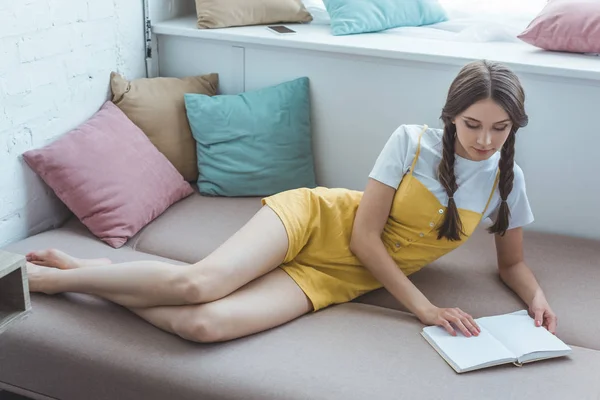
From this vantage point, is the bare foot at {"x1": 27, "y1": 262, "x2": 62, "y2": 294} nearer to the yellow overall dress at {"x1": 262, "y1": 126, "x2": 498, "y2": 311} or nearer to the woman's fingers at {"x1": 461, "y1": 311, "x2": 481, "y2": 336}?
the yellow overall dress at {"x1": 262, "y1": 126, "x2": 498, "y2": 311}

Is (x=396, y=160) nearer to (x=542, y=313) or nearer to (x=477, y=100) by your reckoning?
(x=477, y=100)

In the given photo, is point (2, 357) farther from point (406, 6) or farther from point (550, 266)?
point (406, 6)

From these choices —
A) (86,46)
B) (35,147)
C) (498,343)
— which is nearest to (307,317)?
(498,343)

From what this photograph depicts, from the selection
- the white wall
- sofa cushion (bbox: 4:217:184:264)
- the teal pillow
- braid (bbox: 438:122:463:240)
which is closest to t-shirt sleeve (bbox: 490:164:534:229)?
braid (bbox: 438:122:463:240)

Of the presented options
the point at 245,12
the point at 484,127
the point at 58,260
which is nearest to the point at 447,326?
the point at 484,127

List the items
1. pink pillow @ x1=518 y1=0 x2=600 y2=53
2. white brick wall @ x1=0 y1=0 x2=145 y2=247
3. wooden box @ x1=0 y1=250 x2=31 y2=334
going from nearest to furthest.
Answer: wooden box @ x1=0 y1=250 x2=31 y2=334 → white brick wall @ x1=0 y1=0 x2=145 y2=247 → pink pillow @ x1=518 y1=0 x2=600 y2=53

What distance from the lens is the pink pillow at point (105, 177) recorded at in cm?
222

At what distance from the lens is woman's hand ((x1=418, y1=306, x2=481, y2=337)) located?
1.79 metres

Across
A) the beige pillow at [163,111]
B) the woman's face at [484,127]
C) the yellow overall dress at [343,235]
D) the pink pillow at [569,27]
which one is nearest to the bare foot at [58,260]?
the yellow overall dress at [343,235]

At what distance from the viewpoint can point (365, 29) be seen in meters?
2.66

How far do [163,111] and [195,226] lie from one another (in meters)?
0.45

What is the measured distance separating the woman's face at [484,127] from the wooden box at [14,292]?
1.04 m

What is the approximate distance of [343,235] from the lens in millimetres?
2010

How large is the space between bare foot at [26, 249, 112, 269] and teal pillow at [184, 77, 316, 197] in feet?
2.09
